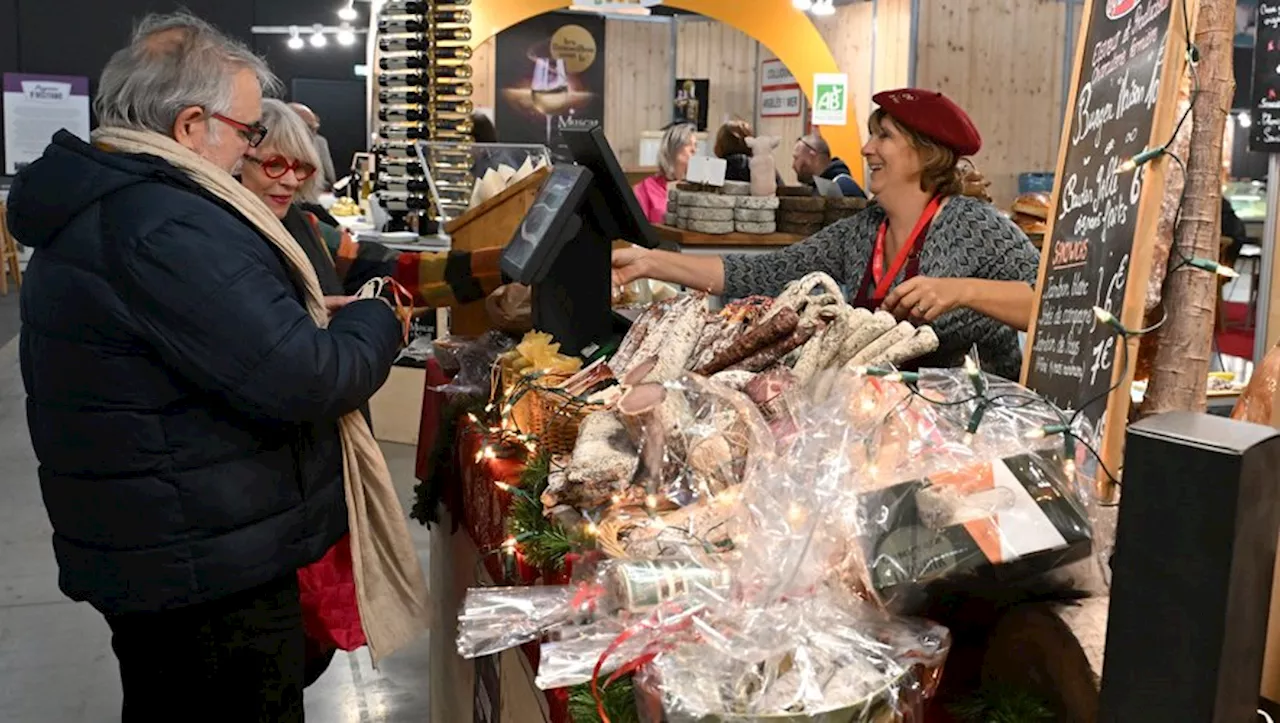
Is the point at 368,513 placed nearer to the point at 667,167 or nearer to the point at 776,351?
the point at 776,351

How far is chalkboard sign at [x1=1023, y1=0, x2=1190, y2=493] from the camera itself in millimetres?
1474

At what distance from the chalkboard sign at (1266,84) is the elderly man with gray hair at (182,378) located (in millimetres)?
3833

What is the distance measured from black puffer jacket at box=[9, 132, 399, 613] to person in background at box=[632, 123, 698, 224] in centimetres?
495

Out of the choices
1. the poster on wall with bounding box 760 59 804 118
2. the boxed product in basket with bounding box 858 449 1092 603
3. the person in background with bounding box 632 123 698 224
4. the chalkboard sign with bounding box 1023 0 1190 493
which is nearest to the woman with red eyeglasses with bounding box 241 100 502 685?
the chalkboard sign with bounding box 1023 0 1190 493

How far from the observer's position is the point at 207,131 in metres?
2.12

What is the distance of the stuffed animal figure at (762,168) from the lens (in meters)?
5.64

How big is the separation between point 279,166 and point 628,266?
0.92 m

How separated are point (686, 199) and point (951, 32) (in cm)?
520

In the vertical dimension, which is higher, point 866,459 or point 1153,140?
point 1153,140

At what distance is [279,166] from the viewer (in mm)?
3039

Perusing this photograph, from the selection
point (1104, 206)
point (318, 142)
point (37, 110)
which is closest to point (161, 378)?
point (1104, 206)

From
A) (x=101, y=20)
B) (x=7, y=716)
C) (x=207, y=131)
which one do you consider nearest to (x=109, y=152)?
(x=207, y=131)

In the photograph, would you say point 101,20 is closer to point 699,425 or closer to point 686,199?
point 686,199

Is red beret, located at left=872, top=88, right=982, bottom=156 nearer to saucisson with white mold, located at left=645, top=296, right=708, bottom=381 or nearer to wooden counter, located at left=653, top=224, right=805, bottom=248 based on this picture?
saucisson with white mold, located at left=645, top=296, right=708, bottom=381
